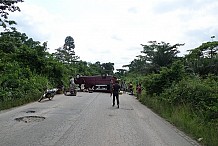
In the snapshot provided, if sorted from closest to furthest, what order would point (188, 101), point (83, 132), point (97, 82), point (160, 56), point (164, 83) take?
point (83, 132) < point (188, 101) < point (164, 83) < point (97, 82) < point (160, 56)

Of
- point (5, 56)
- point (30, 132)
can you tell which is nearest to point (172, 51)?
point (5, 56)

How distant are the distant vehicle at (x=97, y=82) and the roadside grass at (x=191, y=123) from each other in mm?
21454

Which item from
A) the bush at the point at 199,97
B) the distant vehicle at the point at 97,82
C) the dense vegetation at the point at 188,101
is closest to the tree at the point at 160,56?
the distant vehicle at the point at 97,82

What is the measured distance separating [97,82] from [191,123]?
28098 millimetres

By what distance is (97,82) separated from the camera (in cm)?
4019

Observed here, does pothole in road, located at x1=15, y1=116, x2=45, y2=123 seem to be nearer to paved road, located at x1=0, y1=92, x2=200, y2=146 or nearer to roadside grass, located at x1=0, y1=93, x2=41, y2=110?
paved road, located at x1=0, y1=92, x2=200, y2=146

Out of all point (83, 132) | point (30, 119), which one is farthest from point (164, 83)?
point (83, 132)

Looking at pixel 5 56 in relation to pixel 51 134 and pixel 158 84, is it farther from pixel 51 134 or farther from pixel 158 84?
pixel 51 134

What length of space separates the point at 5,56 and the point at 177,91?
→ 21234 millimetres

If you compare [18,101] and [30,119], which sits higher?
[18,101]

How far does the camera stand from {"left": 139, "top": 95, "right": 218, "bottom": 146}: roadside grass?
10.0 m

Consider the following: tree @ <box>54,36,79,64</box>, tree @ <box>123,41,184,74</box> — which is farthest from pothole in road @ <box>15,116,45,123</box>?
tree @ <box>54,36,79,64</box>

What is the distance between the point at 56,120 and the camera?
13562 millimetres

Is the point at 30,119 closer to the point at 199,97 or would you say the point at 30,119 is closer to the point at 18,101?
the point at 18,101
